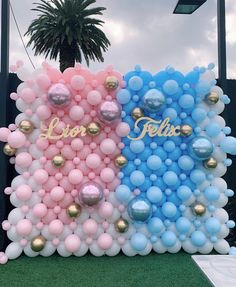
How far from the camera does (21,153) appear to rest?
3562 mm

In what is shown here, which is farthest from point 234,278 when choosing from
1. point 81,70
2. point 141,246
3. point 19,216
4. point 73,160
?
point 81,70

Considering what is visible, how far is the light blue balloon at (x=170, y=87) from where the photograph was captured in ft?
11.7

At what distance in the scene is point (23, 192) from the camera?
3.46 metres

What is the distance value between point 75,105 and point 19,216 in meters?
1.32

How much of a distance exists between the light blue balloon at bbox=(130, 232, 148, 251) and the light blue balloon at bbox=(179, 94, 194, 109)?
1490 mm

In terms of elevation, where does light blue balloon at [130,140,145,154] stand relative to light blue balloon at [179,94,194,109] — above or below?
below

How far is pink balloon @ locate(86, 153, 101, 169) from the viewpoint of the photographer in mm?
3518

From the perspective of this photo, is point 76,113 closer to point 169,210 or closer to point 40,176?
point 40,176

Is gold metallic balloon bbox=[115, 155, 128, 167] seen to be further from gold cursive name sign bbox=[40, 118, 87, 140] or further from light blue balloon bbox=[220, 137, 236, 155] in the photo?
light blue balloon bbox=[220, 137, 236, 155]

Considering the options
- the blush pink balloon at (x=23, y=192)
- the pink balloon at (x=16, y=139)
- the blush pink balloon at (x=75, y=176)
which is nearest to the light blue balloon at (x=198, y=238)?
the blush pink balloon at (x=75, y=176)

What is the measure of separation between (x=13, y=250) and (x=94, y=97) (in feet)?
5.94

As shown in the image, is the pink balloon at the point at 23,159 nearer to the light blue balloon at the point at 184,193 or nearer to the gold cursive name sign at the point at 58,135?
the gold cursive name sign at the point at 58,135

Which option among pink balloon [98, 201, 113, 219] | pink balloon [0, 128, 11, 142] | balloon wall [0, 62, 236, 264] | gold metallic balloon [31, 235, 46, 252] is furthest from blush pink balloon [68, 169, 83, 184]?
pink balloon [0, 128, 11, 142]

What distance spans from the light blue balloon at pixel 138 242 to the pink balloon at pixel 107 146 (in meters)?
0.95
